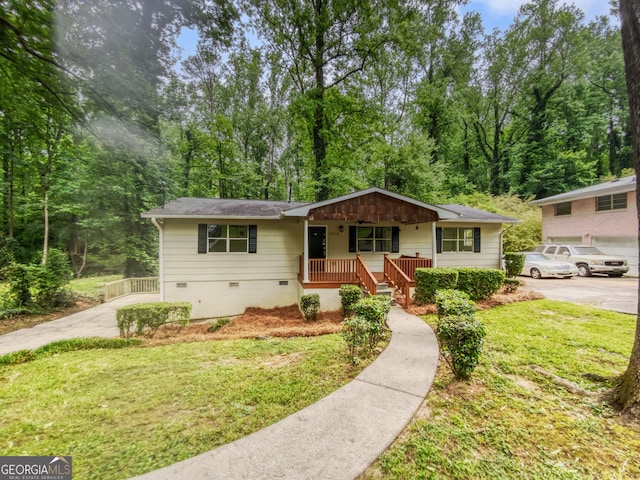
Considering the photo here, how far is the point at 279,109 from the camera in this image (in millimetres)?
20172

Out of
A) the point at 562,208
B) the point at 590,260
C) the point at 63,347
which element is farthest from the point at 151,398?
the point at 562,208

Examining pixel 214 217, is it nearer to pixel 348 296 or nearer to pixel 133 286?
pixel 348 296

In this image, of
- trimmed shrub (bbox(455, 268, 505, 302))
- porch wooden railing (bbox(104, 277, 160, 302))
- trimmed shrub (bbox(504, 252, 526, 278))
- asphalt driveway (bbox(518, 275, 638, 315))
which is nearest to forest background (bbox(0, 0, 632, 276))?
porch wooden railing (bbox(104, 277, 160, 302))

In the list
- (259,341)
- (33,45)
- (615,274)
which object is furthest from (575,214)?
(33,45)

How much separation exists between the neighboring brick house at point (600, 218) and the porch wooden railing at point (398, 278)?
47.0 feet

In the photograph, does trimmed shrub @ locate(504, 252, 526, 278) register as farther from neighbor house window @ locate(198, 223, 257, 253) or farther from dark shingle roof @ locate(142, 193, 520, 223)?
neighbor house window @ locate(198, 223, 257, 253)

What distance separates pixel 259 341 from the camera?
5707 mm

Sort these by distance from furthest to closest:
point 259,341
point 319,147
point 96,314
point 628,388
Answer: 1. point 319,147
2. point 96,314
3. point 259,341
4. point 628,388

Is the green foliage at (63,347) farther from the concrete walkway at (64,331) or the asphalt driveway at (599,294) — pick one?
the asphalt driveway at (599,294)

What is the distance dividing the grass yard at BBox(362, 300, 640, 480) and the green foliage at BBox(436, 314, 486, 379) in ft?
0.62

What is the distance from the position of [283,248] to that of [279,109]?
1503cm

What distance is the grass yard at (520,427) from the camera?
7.03ft

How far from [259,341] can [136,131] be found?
741 centimetres

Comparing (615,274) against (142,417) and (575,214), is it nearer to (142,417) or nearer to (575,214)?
(575,214)
